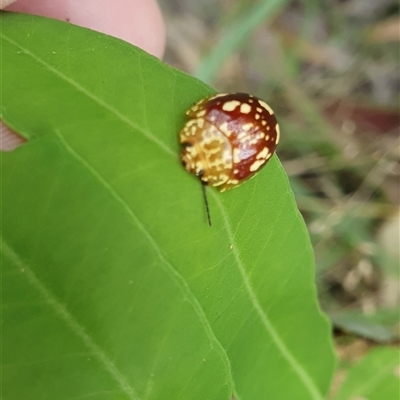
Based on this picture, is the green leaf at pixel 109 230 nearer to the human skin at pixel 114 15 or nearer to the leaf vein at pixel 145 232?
the leaf vein at pixel 145 232

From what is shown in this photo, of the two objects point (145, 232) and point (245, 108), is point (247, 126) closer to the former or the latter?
point (245, 108)

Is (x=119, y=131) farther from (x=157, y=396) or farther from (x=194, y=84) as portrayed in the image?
(x=157, y=396)

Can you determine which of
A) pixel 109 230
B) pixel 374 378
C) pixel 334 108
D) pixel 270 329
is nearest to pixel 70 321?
pixel 109 230

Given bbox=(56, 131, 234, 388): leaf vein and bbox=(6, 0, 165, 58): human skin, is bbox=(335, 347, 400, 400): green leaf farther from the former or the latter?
bbox=(6, 0, 165, 58): human skin

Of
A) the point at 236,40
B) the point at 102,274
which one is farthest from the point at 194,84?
the point at 236,40

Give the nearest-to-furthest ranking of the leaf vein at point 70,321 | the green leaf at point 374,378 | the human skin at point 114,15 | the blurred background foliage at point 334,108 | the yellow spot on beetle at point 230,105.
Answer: the leaf vein at point 70,321
the yellow spot on beetle at point 230,105
the human skin at point 114,15
the green leaf at point 374,378
the blurred background foliage at point 334,108

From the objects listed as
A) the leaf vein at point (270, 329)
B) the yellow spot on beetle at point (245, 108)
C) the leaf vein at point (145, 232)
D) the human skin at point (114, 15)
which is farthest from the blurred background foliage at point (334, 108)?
the leaf vein at point (145, 232)
